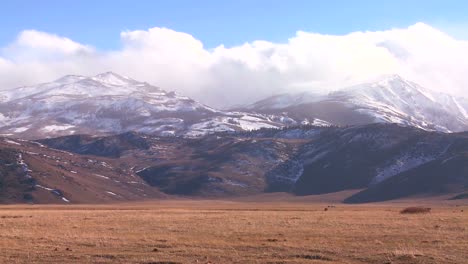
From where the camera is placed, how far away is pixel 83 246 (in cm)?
4453

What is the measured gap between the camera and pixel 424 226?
57688 mm

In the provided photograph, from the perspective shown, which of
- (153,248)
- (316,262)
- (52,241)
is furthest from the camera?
(52,241)

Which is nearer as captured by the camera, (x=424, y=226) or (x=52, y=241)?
(x=52, y=241)

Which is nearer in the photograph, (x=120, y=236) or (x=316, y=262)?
(x=316, y=262)

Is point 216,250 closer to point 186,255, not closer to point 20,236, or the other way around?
point 186,255

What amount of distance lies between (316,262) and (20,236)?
1052 inches

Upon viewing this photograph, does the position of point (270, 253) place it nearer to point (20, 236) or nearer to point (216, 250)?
point (216, 250)

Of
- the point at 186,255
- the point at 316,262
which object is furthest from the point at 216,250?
the point at 316,262

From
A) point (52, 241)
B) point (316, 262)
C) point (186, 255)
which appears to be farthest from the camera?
point (52, 241)

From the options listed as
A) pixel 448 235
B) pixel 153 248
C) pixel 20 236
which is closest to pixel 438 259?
pixel 448 235

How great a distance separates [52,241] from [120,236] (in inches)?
219

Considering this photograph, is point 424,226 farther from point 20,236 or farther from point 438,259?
point 20,236

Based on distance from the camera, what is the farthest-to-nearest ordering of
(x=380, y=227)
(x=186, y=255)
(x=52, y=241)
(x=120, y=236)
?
(x=380, y=227) → (x=120, y=236) → (x=52, y=241) → (x=186, y=255)

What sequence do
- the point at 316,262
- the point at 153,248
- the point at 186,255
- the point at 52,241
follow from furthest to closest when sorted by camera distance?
the point at 52,241 → the point at 153,248 → the point at 186,255 → the point at 316,262
